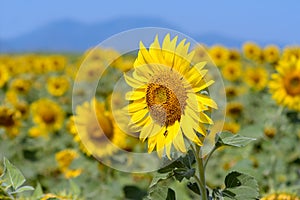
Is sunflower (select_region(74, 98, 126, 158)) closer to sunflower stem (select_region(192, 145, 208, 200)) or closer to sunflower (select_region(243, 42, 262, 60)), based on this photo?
sunflower stem (select_region(192, 145, 208, 200))

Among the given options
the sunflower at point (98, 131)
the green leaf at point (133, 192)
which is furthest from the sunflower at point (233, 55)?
the green leaf at point (133, 192)

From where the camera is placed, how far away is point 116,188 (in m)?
2.52

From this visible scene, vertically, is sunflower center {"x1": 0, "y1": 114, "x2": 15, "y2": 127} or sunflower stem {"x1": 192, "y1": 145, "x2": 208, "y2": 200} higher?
sunflower stem {"x1": 192, "y1": 145, "x2": 208, "y2": 200}

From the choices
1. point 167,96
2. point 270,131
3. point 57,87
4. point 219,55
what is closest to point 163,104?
point 167,96

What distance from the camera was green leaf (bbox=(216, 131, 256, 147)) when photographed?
1163 mm

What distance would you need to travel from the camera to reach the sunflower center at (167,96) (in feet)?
3.68

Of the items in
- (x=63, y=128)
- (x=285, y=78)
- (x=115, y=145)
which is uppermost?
(x=285, y=78)

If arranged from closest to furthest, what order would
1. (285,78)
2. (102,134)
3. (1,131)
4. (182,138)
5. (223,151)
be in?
(182,138), (102,134), (285,78), (1,131), (223,151)

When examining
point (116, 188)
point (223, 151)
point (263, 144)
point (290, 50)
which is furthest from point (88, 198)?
point (290, 50)

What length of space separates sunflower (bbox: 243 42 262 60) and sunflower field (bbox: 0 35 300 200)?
11 millimetres

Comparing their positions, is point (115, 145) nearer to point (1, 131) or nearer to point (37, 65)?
point (1, 131)

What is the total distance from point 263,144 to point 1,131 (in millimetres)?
1439

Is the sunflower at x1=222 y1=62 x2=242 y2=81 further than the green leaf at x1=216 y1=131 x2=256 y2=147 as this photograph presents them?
Yes

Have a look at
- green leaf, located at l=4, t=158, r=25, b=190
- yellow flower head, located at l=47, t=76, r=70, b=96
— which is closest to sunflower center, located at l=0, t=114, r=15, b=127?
yellow flower head, located at l=47, t=76, r=70, b=96
